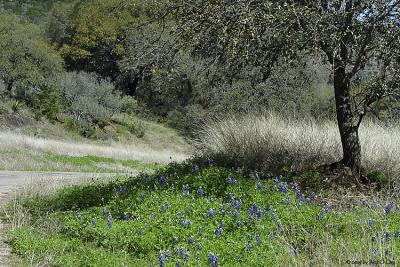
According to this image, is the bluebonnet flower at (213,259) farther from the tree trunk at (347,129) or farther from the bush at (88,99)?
the bush at (88,99)

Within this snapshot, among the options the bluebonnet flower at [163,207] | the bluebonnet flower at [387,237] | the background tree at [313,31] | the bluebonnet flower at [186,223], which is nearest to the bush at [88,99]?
the background tree at [313,31]

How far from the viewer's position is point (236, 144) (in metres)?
10.2

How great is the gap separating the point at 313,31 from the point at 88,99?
3274cm

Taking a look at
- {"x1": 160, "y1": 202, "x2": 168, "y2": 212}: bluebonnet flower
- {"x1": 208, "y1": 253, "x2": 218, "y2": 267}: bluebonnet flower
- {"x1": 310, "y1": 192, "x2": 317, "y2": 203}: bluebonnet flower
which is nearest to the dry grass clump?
{"x1": 310, "y1": 192, "x2": 317, "y2": 203}: bluebonnet flower

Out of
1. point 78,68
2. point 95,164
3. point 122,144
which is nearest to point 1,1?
point 78,68

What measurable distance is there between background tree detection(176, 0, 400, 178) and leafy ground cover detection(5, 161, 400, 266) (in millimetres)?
1889

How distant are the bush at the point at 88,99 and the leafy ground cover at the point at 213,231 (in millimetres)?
30174

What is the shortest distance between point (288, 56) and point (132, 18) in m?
42.7

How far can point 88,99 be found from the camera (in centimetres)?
3834

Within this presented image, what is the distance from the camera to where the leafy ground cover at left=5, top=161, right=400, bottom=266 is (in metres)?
4.73

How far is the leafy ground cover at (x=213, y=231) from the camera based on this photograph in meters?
4.73

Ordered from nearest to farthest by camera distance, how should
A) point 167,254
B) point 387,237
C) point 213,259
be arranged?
point 213,259 < point 167,254 < point 387,237

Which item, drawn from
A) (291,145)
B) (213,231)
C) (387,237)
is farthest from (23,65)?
(387,237)

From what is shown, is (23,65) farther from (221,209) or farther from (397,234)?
(397,234)
